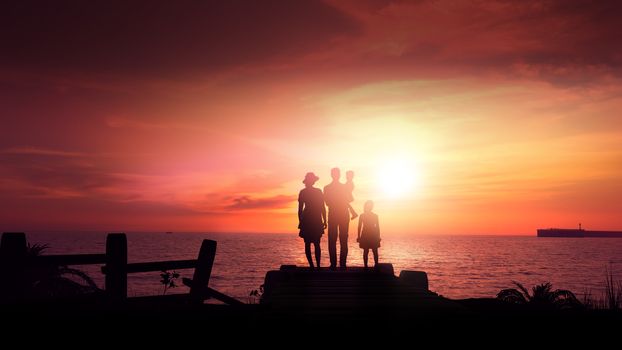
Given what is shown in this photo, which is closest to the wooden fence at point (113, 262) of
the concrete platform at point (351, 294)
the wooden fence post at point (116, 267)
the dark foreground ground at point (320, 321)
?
the wooden fence post at point (116, 267)

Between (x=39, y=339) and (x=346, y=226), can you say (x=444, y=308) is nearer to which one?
(x=39, y=339)

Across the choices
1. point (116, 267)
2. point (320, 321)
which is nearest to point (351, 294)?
point (320, 321)

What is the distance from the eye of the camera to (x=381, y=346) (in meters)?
4.69

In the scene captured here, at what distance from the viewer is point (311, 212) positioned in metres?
14.2

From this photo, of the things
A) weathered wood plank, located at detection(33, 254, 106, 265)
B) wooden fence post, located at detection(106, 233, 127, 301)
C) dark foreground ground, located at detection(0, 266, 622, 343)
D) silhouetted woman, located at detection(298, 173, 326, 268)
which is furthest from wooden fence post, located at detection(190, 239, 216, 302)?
dark foreground ground, located at detection(0, 266, 622, 343)

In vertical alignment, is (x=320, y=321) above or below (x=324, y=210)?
below

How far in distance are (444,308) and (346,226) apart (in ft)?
26.2

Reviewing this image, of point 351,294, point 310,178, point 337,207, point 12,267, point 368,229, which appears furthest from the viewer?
point 368,229

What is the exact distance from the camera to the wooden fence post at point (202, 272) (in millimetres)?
11344

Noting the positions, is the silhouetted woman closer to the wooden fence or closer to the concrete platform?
the concrete platform

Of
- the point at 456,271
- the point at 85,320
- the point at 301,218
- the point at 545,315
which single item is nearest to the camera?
the point at 85,320

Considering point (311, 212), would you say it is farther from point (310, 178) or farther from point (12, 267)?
point (12, 267)

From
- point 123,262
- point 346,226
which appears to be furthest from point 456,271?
point 123,262

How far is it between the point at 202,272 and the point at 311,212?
3.85m
